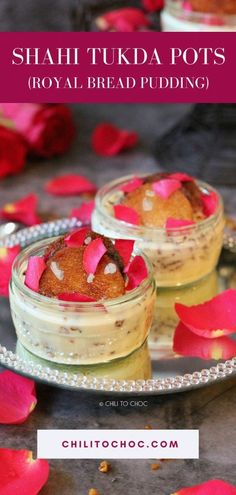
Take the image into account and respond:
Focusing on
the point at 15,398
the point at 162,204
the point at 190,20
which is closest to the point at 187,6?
the point at 190,20

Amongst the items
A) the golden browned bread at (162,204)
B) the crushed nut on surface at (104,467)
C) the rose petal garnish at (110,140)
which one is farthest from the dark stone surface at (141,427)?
the rose petal garnish at (110,140)

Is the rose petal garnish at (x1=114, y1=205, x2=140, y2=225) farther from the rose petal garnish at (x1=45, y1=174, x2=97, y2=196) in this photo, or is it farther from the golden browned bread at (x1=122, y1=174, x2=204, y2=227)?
the rose petal garnish at (x1=45, y1=174, x2=97, y2=196)

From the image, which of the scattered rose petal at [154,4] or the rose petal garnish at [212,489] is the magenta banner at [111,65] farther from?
the scattered rose petal at [154,4]

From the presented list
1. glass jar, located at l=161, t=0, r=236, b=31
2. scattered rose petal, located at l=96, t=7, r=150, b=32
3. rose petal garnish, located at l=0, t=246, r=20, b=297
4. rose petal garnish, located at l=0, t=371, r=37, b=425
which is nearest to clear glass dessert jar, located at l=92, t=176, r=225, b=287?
rose petal garnish, located at l=0, t=246, r=20, b=297

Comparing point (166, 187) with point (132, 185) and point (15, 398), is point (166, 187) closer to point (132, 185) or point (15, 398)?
point (132, 185)

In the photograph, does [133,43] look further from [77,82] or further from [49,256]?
[49,256]
